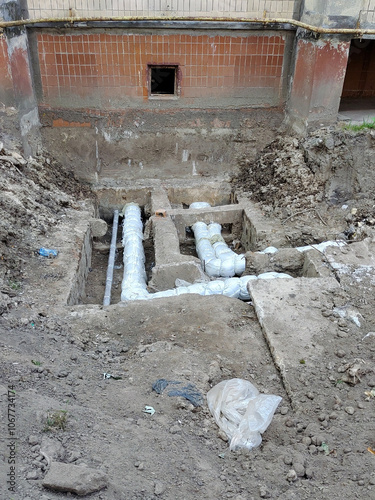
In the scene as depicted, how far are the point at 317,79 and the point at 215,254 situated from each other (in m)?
4.03

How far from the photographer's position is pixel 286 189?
8.71 m

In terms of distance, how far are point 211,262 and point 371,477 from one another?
4338 mm

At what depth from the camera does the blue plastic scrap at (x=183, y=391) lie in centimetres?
425

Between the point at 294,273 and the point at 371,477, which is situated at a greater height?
the point at 371,477

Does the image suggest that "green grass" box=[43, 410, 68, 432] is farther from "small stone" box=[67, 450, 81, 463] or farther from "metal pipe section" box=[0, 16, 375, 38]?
"metal pipe section" box=[0, 16, 375, 38]

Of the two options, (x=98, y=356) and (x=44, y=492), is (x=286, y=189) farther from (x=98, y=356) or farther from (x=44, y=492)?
(x=44, y=492)

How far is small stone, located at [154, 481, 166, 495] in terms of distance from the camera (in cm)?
302

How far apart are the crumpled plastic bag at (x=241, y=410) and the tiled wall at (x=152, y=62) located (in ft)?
22.4

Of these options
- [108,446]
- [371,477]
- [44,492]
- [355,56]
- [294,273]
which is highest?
[355,56]

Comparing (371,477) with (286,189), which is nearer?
(371,477)

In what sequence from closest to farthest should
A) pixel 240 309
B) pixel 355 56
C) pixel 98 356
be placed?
pixel 98 356 < pixel 240 309 < pixel 355 56

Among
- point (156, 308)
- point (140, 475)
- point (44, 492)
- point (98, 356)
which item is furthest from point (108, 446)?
point (156, 308)

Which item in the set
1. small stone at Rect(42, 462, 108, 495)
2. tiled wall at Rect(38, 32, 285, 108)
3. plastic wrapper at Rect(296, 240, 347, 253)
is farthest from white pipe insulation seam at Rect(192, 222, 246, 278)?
small stone at Rect(42, 462, 108, 495)

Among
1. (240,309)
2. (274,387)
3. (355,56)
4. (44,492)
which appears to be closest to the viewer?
(44,492)
